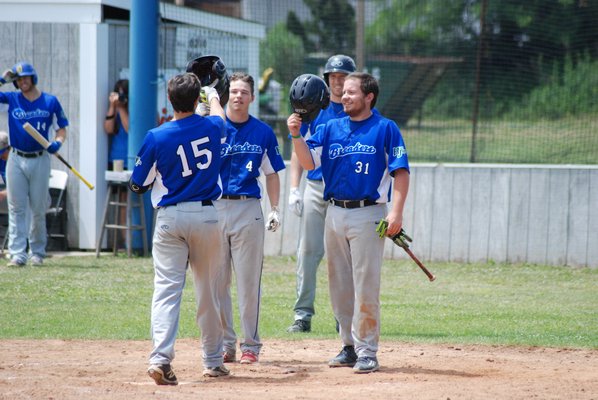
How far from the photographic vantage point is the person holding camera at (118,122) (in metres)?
13.8

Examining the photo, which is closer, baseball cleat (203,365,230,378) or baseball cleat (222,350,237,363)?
baseball cleat (203,365,230,378)

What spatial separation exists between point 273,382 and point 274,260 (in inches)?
286

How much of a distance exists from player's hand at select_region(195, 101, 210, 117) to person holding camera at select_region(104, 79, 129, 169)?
284 inches

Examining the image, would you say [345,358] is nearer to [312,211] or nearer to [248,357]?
[248,357]

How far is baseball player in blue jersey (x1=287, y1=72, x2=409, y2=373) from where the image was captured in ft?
21.9

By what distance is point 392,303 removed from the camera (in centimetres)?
1035

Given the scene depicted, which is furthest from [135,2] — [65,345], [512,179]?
[65,345]

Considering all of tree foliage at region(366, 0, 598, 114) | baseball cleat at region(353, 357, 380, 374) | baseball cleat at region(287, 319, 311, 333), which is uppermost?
tree foliage at region(366, 0, 598, 114)

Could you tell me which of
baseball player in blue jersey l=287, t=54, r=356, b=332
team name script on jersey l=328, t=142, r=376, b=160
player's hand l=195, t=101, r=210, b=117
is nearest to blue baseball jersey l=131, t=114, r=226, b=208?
player's hand l=195, t=101, r=210, b=117

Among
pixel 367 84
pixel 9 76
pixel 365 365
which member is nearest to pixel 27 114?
pixel 9 76

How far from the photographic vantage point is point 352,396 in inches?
230

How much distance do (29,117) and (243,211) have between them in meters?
5.91

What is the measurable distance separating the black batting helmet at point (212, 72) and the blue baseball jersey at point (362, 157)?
80cm

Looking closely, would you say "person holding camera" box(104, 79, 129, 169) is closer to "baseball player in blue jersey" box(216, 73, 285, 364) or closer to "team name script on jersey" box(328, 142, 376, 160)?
"baseball player in blue jersey" box(216, 73, 285, 364)
